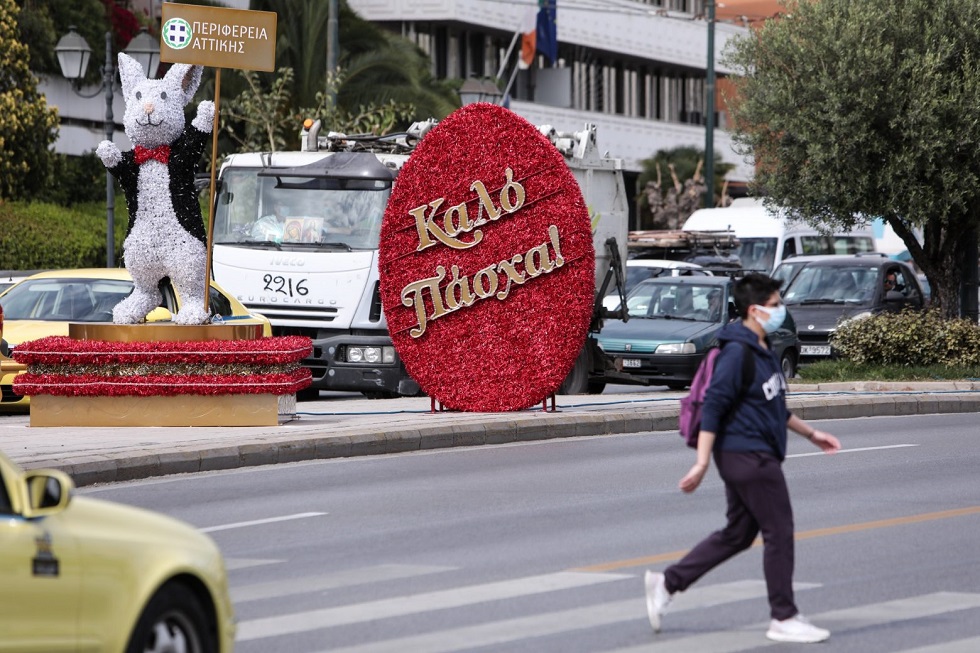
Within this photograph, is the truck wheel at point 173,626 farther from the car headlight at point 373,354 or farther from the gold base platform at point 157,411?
the car headlight at point 373,354

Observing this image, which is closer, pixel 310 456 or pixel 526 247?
pixel 310 456

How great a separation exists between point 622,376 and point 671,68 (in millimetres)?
48575

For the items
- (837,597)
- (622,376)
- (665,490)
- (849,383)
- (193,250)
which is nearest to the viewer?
(837,597)

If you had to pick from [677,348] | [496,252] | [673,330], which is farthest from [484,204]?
[673,330]

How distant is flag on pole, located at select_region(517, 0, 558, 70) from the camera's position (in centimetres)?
5509

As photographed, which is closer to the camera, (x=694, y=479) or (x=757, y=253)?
(x=694, y=479)

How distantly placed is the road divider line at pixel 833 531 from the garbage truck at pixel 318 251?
8.99m

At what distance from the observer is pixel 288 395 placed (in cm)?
1739

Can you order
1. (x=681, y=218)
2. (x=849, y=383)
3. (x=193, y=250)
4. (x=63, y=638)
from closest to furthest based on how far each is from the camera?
(x=63, y=638) < (x=193, y=250) < (x=849, y=383) < (x=681, y=218)

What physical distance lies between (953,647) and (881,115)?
18606 mm

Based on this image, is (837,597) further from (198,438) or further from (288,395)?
(288,395)

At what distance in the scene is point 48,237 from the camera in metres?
37.1

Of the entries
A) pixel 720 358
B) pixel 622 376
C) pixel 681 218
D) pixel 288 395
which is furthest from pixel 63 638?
pixel 681 218

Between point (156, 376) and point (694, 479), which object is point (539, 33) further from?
point (694, 479)
